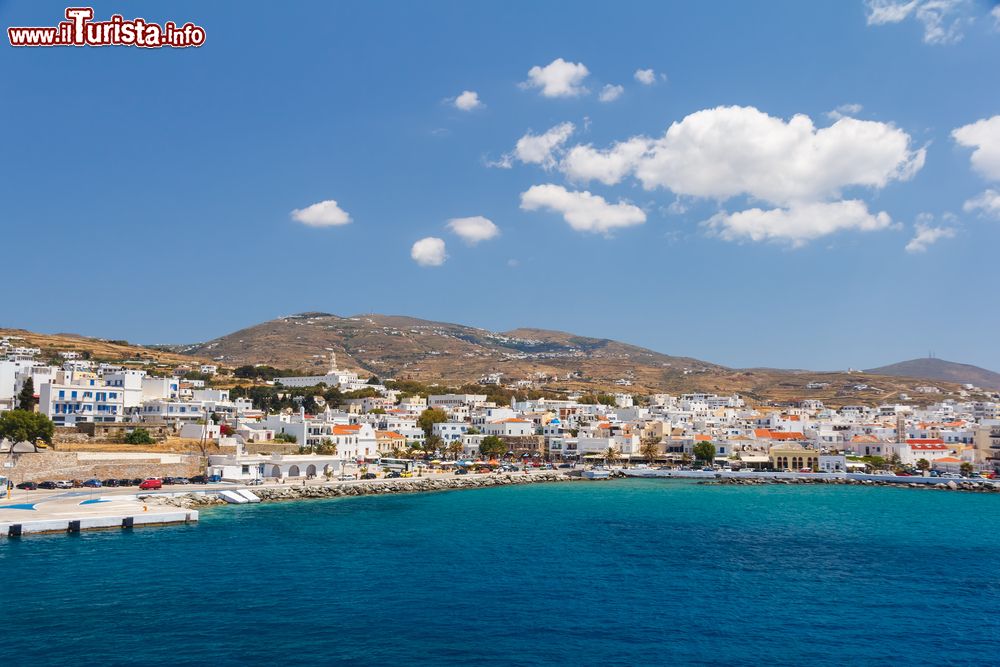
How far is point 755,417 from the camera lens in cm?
9938

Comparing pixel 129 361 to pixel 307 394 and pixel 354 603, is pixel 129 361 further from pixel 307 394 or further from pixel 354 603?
pixel 354 603

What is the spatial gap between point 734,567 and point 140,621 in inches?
727

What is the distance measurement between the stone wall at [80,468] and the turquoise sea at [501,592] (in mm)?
9250

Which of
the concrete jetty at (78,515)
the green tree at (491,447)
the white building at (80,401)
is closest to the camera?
the concrete jetty at (78,515)

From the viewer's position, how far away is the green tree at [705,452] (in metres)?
73.1

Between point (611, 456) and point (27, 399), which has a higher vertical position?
point (27, 399)

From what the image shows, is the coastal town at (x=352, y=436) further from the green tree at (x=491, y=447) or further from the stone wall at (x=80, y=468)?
the green tree at (x=491, y=447)

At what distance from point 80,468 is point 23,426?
3825mm

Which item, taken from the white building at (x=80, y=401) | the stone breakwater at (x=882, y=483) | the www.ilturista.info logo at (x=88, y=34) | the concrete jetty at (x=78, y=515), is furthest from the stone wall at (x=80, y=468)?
the stone breakwater at (x=882, y=483)

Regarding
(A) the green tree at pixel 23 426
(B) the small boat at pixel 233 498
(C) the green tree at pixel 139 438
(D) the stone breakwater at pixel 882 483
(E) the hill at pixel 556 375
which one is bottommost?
(D) the stone breakwater at pixel 882 483

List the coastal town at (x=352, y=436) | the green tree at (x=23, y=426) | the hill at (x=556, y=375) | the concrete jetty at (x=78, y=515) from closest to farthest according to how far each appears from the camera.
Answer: the concrete jetty at (x=78, y=515)
the green tree at (x=23, y=426)
the coastal town at (x=352, y=436)
the hill at (x=556, y=375)

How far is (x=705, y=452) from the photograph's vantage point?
240 ft

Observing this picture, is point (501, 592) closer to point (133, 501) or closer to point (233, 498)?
point (133, 501)

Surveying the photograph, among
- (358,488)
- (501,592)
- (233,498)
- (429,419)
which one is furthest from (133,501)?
(429,419)
